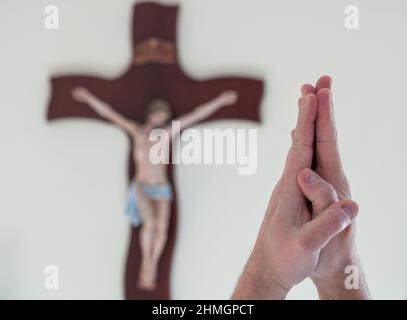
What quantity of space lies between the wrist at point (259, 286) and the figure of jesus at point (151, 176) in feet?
2.70

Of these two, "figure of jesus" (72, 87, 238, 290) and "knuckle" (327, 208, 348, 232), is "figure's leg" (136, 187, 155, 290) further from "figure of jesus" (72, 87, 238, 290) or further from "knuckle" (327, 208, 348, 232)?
"knuckle" (327, 208, 348, 232)

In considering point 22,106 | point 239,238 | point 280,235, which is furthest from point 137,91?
point 280,235

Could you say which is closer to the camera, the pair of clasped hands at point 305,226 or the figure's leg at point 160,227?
the pair of clasped hands at point 305,226

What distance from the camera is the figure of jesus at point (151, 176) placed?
1.33 metres

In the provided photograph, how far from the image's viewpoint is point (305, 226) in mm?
500

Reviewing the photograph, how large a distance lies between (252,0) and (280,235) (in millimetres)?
978

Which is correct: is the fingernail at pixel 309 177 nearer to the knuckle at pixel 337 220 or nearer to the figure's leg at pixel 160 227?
the knuckle at pixel 337 220

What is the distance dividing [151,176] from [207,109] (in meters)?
0.23

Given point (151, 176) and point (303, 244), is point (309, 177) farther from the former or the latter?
point (151, 176)

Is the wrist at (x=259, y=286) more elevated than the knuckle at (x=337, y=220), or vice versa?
the knuckle at (x=337, y=220)

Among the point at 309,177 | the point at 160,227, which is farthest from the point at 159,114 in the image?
the point at 309,177

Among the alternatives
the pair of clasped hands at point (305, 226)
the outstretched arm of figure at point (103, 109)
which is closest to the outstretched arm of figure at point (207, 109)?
the outstretched arm of figure at point (103, 109)

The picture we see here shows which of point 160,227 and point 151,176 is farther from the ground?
point 151,176

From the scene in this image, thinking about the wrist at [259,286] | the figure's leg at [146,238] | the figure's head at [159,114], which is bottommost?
the figure's leg at [146,238]
